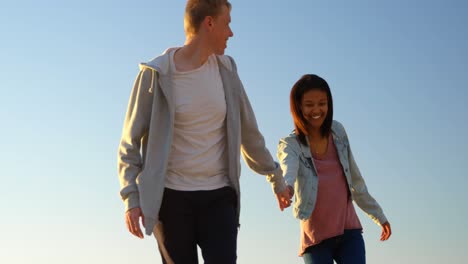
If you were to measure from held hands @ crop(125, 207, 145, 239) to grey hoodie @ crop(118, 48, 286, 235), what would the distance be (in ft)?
0.11

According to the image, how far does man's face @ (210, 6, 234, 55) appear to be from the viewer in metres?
5.43

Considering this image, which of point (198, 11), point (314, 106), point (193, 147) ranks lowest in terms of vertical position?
point (193, 147)

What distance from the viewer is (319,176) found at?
7.23 m

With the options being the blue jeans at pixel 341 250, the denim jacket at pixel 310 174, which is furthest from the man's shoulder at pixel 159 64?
the blue jeans at pixel 341 250

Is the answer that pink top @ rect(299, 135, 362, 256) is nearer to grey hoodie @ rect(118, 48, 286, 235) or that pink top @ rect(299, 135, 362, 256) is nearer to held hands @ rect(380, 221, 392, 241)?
held hands @ rect(380, 221, 392, 241)

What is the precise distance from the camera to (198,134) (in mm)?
5301

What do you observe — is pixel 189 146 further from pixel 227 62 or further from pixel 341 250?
pixel 341 250

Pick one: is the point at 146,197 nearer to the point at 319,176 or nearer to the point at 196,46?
the point at 196,46

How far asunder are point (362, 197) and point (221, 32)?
110 inches

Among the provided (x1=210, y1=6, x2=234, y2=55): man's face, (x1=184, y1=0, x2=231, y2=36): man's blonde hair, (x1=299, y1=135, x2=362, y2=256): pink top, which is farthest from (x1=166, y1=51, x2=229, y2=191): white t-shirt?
(x1=299, y1=135, x2=362, y2=256): pink top

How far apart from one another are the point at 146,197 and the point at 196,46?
1.07 metres

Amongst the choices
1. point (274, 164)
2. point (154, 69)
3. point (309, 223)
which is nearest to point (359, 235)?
point (309, 223)

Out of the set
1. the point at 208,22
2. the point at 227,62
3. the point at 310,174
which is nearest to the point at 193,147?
the point at 227,62

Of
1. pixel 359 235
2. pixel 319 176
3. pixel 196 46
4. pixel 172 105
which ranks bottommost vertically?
pixel 359 235
